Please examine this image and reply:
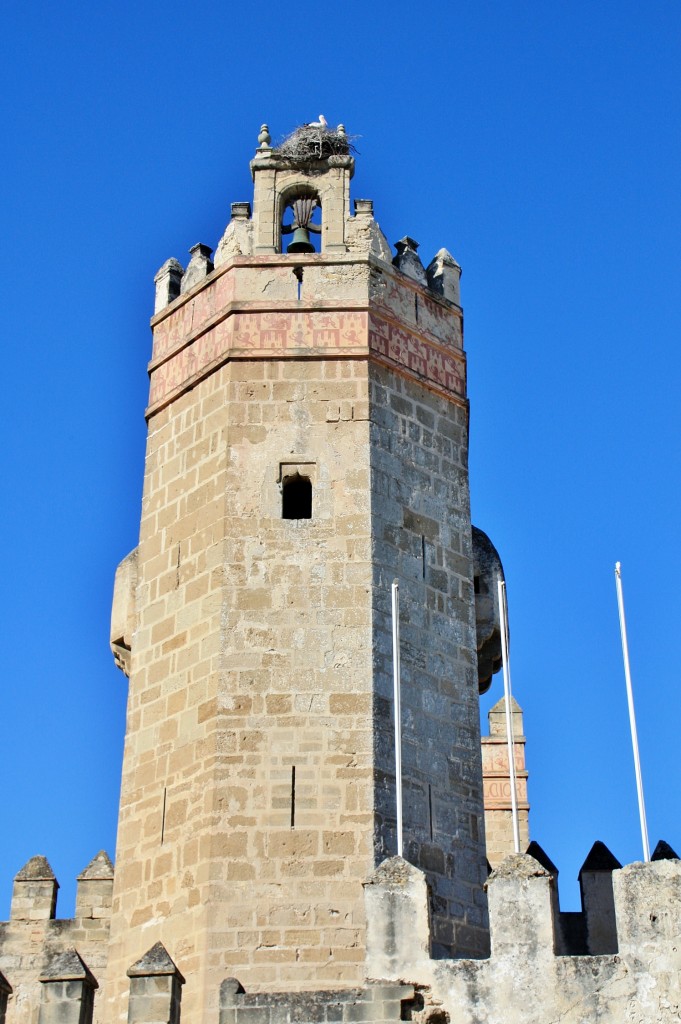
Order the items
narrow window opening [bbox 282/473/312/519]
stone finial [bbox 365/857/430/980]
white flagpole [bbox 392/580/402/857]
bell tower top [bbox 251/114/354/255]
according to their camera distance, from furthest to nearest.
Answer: bell tower top [bbox 251/114/354/255] → narrow window opening [bbox 282/473/312/519] → white flagpole [bbox 392/580/402/857] → stone finial [bbox 365/857/430/980]

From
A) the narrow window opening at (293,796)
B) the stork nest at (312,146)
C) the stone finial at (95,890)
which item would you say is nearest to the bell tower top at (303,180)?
the stork nest at (312,146)

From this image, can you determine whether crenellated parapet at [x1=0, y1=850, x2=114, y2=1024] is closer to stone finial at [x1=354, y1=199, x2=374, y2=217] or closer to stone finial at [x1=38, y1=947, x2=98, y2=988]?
stone finial at [x1=38, y1=947, x2=98, y2=988]

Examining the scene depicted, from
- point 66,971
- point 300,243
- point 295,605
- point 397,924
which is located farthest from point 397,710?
point 300,243

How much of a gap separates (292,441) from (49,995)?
18.8 feet

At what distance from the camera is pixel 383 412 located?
18.7m

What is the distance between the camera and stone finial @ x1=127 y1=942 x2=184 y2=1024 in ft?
48.1

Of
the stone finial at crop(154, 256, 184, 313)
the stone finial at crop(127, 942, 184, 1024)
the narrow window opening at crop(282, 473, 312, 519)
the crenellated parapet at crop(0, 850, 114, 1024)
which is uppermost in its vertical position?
the stone finial at crop(154, 256, 184, 313)

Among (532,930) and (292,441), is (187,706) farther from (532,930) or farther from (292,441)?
(532,930)

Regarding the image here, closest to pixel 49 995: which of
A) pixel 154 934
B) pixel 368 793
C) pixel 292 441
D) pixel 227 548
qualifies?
pixel 154 934

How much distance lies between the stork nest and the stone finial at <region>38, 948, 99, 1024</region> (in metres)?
8.78

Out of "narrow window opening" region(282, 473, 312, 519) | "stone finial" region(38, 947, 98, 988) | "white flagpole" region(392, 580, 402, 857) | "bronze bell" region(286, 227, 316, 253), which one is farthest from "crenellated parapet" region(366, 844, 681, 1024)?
"bronze bell" region(286, 227, 316, 253)

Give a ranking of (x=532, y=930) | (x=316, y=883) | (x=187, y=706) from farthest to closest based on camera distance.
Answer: (x=187, y=706)
(x=316, y=883)
(x=532, y=930)

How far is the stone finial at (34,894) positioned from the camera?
19406 mm

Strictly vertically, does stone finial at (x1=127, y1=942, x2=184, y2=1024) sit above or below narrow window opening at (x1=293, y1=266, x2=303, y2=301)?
below
